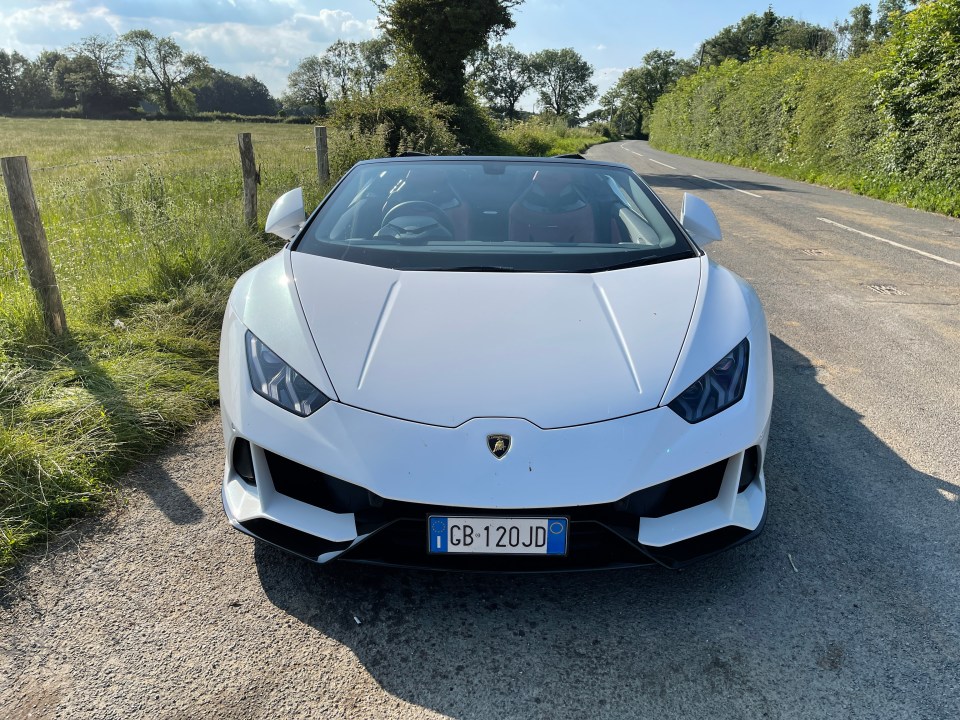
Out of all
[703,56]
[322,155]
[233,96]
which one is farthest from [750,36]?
[322,155]

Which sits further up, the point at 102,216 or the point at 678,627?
the point at 102,216

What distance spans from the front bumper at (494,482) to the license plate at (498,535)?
0.10 ft

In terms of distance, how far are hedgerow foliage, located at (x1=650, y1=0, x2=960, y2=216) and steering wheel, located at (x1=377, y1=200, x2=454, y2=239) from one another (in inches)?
481

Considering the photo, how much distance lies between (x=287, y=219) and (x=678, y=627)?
7.86 ft

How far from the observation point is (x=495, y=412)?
1.92 meters

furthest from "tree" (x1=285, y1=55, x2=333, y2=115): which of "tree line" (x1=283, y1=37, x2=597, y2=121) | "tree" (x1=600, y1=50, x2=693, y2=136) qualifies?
"tree" (x1=600, y1=50, x2=693, y2=136)

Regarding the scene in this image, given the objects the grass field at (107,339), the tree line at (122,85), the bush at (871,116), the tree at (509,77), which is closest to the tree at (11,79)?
the tree line at (122,85)

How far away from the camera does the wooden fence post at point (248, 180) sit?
22.5ft

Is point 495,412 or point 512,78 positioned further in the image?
point 512,78

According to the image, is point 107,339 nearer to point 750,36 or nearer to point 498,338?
point 498,338

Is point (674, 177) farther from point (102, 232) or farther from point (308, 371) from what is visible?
point (308, 371)

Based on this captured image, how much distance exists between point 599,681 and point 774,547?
97 cm

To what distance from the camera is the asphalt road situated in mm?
1762

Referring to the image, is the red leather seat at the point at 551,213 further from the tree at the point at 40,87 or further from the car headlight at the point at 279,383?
the tree at the point at 40,87
